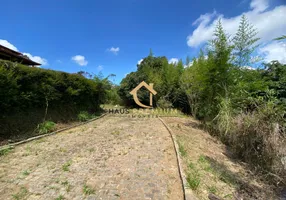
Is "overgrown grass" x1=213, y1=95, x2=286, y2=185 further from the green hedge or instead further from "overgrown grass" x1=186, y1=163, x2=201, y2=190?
the green hedge

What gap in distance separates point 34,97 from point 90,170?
3775 millimetres

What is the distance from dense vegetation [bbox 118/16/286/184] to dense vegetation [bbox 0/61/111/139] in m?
5.85

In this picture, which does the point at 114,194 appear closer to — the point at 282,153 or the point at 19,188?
the point at 19,188

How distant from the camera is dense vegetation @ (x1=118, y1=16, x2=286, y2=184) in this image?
3984 mm

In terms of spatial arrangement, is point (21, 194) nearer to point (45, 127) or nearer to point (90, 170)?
point (90, 170)

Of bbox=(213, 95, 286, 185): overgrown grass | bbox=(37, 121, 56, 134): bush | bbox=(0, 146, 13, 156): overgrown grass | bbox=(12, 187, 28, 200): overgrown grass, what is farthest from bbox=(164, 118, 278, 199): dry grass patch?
bbox=(37, 121, 56, 134): bush

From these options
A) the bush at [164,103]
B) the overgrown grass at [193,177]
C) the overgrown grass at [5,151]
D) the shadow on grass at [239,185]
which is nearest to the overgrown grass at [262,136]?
the shadow on grass at [239,185]

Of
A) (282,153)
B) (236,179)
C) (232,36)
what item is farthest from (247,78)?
(236,179)

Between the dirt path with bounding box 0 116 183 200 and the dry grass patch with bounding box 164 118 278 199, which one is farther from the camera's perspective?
the dry grass patch with bounding box 164 118 278 199

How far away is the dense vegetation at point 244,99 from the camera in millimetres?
3984

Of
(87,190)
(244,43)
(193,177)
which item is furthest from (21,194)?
(244,43)

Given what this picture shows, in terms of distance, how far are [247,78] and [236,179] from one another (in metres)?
4.40

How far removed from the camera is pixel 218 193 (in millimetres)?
2912

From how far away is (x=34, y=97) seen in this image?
544 cm
